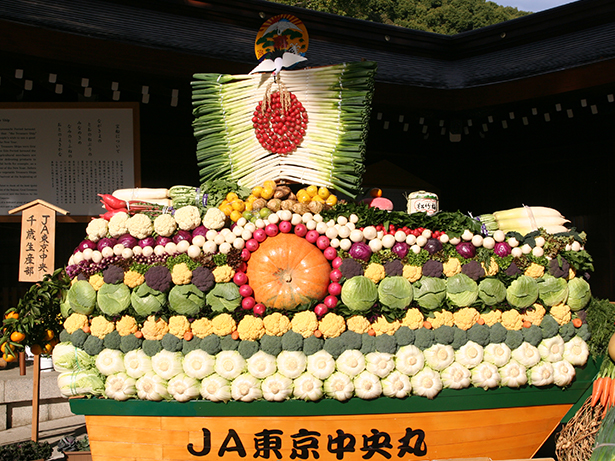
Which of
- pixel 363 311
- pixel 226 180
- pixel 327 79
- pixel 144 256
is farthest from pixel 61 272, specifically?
pixel 327 79

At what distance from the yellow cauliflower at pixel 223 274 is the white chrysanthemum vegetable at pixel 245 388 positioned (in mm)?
651

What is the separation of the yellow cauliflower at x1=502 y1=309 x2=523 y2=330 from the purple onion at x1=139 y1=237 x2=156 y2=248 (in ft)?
8.43

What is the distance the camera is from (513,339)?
314 cm

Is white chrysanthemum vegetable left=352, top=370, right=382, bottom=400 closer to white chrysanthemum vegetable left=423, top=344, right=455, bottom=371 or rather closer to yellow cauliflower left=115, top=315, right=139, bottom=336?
white chrysanthemum vegetable left=423, top=344, right=455, bottom=371

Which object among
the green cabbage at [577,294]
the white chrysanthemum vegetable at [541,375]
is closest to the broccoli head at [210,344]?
the white chrysanthemum vegetable at [541,375]

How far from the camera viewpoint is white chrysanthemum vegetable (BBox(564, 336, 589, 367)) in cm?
320

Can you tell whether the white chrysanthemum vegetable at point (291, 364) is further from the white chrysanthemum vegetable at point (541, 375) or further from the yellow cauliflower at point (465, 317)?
the white chrysanthemum vegetable at point (541, 375)

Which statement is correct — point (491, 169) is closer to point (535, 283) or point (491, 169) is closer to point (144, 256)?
point (535, 283)

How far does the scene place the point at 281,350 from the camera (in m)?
2.95

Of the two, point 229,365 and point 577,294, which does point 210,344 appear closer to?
point 229,365

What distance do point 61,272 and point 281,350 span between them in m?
1.83

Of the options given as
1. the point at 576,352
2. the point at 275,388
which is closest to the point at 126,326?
the point at 275,388

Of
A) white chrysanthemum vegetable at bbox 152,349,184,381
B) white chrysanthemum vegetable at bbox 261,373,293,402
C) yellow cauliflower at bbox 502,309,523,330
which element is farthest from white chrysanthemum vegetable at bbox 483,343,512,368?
white chrysanthemum vegetable at bbox 152,349,184,381

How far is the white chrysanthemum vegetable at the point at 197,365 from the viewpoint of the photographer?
2.89 m
